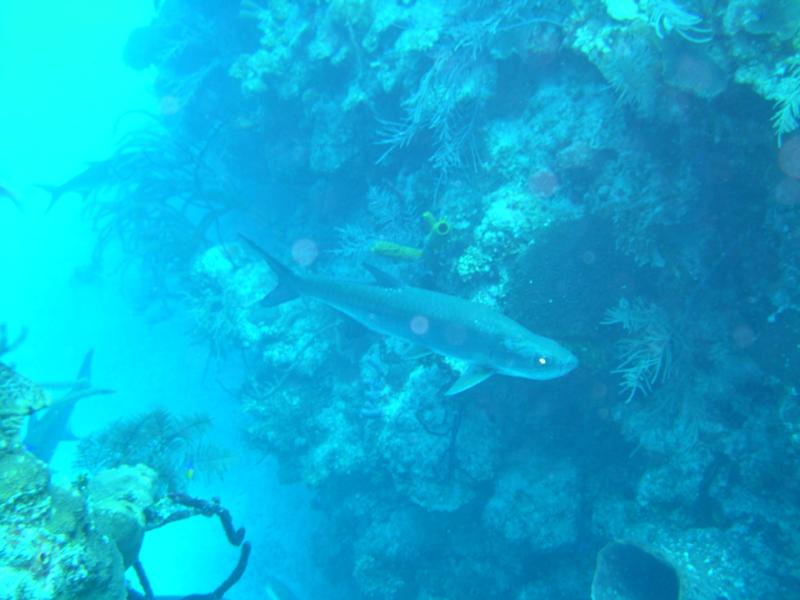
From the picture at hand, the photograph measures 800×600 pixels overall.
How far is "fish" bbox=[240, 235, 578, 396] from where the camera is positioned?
393 centimetres

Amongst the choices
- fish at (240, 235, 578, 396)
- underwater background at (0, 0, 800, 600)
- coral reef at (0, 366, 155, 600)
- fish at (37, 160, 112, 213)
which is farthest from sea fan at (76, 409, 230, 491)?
fish at (37, 160, 112, 213)

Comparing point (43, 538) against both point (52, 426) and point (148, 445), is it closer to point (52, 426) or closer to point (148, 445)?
point (148, 445)

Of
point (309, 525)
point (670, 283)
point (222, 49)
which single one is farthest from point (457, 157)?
point (309, 525)

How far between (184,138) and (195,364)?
7.10 m

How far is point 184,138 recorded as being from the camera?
11836 mm

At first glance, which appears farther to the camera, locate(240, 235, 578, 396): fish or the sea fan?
the sea fan

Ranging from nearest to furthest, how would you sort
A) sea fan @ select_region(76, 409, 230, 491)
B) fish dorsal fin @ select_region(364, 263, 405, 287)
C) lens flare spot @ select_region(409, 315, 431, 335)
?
lens flare spot @ select_region(409, 315, 431, 335), fish dorsal fin @ select_region(364, 263, 405, 287), sea fan @ select_region(76, 409, 230, 491)

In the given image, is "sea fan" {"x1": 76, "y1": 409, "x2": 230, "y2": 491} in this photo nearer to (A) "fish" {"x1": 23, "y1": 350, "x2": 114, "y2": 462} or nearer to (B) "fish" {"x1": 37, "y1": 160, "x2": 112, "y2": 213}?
(A) "fish" {"x1": 23, "y1": 350, "x2": 114, "y2": 462}

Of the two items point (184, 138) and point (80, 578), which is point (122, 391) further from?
point (80, 578)

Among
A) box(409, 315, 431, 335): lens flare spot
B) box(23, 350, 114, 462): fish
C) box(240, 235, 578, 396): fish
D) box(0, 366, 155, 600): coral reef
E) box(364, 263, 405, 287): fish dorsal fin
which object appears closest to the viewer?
box(0, 366, 155, 600): coral reef

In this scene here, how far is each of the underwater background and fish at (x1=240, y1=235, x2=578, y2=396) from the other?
0.03 m

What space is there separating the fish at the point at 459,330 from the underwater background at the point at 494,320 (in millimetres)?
30

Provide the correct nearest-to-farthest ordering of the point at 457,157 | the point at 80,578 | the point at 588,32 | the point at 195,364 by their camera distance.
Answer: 1. the point at 80,578
2. the point at 588,32
3. the point at 457,157
4. the point at 195,364

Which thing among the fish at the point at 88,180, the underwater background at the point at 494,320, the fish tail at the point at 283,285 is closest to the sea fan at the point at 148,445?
the underwater background at the point at 494,320
